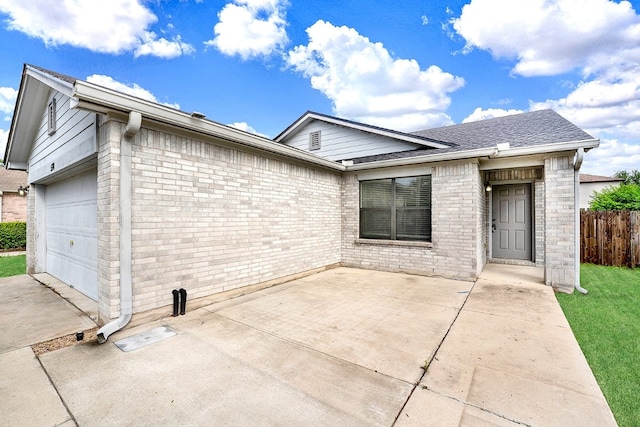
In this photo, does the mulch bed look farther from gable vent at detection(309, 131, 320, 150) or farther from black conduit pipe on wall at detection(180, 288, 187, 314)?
gable vent at detection(309, 131, 320, 150)

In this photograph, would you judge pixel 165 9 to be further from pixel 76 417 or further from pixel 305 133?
pixel 76 417

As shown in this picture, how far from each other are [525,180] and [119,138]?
31.5 ft

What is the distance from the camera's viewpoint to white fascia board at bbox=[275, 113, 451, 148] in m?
7.87

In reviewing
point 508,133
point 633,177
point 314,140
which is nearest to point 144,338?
point 314,140

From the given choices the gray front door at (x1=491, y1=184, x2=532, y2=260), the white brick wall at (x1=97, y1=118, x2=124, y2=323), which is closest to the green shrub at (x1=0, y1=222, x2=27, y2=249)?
the white brick wall at (x1=97, y1=118, x2=124, y2=323)

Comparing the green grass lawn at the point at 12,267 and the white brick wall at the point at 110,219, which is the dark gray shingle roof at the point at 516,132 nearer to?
the white brick wall at the point at 110,219

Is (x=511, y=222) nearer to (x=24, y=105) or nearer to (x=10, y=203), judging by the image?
(x=24, y=105)

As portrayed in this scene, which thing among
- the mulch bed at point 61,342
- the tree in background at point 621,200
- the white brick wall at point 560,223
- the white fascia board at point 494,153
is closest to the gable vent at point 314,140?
the white fascia board at point 494,153

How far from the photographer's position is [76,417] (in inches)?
78.5

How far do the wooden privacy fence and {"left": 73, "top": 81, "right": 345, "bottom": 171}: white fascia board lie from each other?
953 cm

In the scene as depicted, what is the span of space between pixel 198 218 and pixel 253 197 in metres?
1.24

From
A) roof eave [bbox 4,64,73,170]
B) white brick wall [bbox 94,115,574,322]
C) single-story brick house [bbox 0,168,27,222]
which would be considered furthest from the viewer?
single-story brick house [bbox 0,168,27,222]

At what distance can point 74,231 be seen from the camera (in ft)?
18.6

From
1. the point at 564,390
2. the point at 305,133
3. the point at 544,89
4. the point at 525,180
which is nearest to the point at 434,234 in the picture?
the point at 525,180
